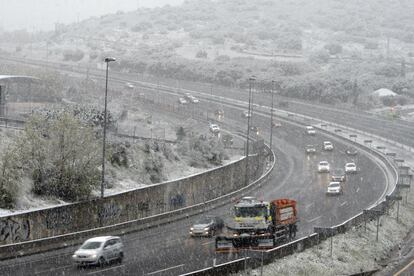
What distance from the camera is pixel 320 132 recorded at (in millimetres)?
117625

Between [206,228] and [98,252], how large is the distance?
12859 mm

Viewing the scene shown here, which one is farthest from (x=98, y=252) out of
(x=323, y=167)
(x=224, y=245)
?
(x=323, y=167)

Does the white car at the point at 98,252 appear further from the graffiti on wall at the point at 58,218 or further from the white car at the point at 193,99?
the white car at the point at 193,99

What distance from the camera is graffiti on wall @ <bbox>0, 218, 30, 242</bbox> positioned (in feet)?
137

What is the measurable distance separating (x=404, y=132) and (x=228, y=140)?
38.0 metres

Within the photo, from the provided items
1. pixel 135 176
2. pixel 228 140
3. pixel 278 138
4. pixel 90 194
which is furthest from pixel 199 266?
pixel 278 138

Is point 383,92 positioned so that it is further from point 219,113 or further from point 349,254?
point 349,254

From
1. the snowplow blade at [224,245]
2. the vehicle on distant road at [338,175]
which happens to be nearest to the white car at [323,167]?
the vehicle on distant road at [338,175]

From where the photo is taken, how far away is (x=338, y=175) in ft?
282

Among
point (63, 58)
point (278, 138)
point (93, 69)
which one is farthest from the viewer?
point (63, 58)

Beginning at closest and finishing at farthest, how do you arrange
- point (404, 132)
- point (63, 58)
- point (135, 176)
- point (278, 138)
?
point (135, 176) < point (278, 138) < point (404, 132) < point (63, 58)

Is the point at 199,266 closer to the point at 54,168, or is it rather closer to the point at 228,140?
the point at 54,168

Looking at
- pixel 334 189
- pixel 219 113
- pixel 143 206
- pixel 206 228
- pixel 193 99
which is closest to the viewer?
pixel 206 228

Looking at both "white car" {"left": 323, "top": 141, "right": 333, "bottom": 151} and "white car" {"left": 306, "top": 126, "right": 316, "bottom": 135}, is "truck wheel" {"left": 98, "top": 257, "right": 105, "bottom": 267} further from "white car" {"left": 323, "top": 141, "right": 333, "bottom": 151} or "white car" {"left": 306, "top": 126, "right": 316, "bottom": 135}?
"white car" {"left": 306, "top": 126, "right": 316, "bottom": 135}
